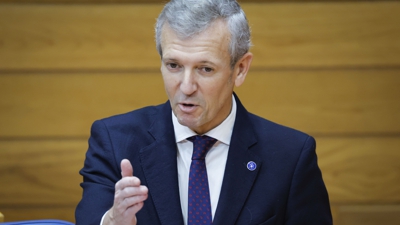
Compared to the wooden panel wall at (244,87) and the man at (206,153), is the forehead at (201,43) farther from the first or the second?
the wooden panel wall at (244,87)

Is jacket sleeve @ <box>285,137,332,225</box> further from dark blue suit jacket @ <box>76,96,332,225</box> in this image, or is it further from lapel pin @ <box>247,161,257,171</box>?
lapel pin @ <box>247,161,257,171</box>

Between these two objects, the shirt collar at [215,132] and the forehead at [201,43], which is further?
the shirt collar at [215,132]

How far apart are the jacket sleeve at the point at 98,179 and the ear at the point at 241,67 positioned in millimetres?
455

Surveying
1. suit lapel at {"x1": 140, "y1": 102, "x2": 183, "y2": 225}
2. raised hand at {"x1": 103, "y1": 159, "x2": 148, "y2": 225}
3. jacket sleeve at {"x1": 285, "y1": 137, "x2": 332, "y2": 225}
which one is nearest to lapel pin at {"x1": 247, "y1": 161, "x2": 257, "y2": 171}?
jacket sleeve at {"x1": 285, "y1": 137, "x2": 332, "y2": 225}

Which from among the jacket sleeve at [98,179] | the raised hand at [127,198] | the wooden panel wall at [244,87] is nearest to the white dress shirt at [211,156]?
the jacket sleeve at [98,179]

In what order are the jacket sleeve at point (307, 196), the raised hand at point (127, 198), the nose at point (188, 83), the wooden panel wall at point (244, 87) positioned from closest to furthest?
the raised hand at point (127, 198) < the nose at point (188, 83) < the jacket sleeve at point (307, 196) < the wooden panel wall at point (244, 87)

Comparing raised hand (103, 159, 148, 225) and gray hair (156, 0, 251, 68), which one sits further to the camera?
gray hair (156, 0, 251, 68)

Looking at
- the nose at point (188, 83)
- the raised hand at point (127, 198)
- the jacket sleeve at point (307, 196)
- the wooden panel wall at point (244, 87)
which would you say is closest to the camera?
the raised hand at point (127, 198)

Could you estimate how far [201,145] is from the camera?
7.14 feet

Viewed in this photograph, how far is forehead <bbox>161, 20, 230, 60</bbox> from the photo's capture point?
202 cm

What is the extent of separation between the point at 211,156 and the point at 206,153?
0.02m

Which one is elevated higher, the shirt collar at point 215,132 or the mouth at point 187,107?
the mouth at point 187,107

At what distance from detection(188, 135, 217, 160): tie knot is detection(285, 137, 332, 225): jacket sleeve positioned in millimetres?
290

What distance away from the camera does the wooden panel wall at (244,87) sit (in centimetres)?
349
